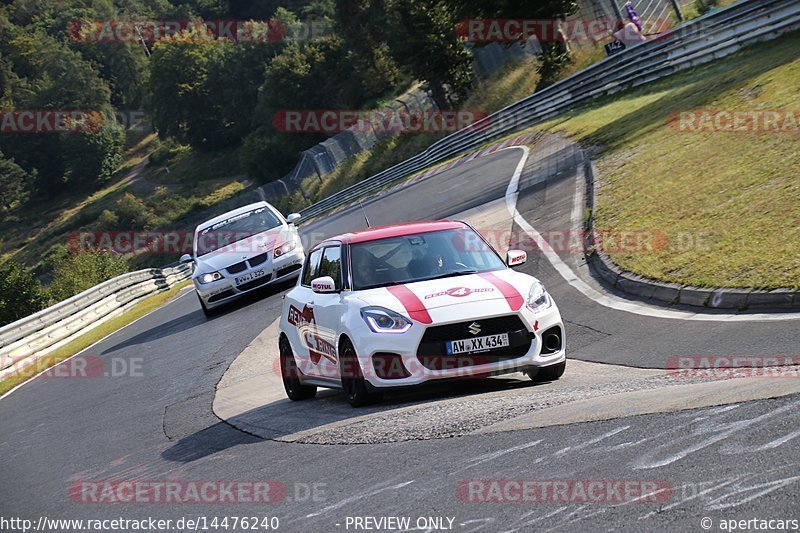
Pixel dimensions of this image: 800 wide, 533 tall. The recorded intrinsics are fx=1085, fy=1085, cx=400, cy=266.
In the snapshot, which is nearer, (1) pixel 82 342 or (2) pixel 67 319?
(1) pixel 82 342

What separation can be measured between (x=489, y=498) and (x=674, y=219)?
9130 mm

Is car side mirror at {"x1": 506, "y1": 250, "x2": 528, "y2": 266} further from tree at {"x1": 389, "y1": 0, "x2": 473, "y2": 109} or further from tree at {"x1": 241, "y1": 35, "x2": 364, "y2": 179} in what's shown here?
tree at {"x1": 241, "y1": 35, "x2": 364, "y2": 179}

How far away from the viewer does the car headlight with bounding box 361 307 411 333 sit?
29.0 feet

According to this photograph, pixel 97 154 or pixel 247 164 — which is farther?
pixel 97 154

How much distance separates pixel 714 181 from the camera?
15.0 meters

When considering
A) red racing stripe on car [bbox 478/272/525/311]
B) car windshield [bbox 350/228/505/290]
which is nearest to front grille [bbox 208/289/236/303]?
car windshield [bbox 350/228/505/290]

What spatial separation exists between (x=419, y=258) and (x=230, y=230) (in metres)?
11.6

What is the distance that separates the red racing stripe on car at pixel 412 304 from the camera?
8.83m

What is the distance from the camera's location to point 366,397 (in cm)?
920

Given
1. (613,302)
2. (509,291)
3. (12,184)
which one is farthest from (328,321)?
(12,184)

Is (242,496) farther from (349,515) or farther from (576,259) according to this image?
(576,259)

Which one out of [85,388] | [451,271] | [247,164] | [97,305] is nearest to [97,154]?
[247,164]

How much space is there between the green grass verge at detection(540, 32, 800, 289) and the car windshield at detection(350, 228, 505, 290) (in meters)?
2.61

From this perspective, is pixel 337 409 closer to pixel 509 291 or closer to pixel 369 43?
pixel 509 291
